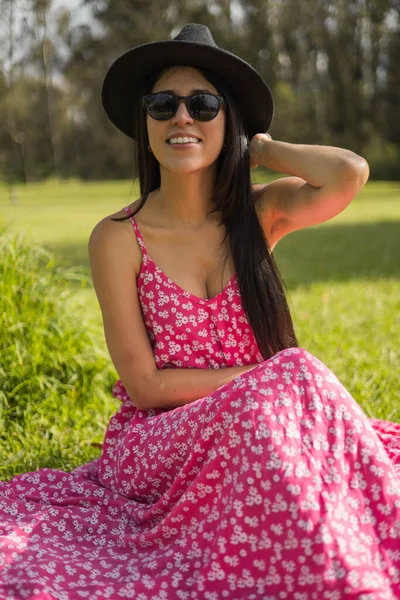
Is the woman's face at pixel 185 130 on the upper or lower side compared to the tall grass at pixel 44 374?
upper

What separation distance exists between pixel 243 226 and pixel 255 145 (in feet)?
1.09

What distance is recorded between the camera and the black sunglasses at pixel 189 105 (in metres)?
2.89

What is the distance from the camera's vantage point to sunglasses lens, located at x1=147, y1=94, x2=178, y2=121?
9.51 feet

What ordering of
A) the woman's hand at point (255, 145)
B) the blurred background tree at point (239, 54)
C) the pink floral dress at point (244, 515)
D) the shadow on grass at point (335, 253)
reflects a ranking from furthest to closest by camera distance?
the blurred background tree at point (239, 54) → the shadow on grass at point (335, 253) → the woman's hand at point (255, 145) → the pink floral dress at point (244, 515)

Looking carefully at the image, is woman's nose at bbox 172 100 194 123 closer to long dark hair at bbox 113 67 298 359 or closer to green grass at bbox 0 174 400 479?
long dark hair at bbox 113 67 298 359

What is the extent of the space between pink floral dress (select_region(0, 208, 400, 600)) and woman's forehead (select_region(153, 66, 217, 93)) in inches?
43.2

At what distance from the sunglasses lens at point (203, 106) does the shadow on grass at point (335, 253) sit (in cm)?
541

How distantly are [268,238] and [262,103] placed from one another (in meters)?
0.53

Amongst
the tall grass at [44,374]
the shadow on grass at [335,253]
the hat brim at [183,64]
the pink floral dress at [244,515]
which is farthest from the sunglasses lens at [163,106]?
the shadow on grass at [335,253]

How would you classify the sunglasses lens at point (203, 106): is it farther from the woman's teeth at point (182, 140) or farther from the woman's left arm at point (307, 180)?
the woman's left arm at point (307, 180)

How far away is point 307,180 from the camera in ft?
10.0

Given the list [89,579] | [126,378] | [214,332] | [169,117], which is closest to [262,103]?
[169,117]

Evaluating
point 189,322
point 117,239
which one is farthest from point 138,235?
point 189,322

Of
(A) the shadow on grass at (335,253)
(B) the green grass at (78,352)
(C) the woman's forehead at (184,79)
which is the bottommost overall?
(A) the shadow on grass at (335,253)
